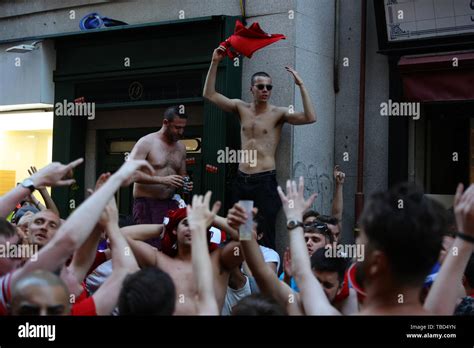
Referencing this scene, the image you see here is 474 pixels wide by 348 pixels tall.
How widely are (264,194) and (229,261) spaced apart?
9.25 feet

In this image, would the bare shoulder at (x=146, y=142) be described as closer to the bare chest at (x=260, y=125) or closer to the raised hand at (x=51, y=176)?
the bare chest at (x=260, y=125)

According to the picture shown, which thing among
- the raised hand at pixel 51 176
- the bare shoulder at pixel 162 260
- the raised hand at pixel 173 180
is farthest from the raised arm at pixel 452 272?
the raised hand at pixel 173 180

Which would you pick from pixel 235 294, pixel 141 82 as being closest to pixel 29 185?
pixel 235 294

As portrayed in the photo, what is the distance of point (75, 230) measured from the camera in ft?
9.96

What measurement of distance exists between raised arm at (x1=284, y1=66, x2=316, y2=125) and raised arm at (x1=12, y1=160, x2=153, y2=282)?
438 centimetres

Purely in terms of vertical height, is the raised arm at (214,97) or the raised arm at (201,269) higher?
the raised arm at (214,97)

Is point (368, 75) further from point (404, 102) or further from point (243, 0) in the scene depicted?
point (243, 0)

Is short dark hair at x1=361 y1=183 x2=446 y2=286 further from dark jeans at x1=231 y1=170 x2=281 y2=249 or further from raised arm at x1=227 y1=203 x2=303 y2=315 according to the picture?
dark jeans at x1=231 y1=170 x2=281 y2=249

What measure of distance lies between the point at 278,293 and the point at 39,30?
26.2 ft

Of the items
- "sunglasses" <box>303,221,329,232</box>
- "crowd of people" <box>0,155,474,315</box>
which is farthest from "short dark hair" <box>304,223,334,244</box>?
"crowd of people" <box>0,155,474,315</box>

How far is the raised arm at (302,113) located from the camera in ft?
24.1

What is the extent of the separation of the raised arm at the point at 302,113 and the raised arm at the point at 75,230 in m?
4.38

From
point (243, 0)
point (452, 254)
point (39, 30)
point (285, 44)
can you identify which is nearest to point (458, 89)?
point (285, 44)

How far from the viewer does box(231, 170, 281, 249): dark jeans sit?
25.0 ft
